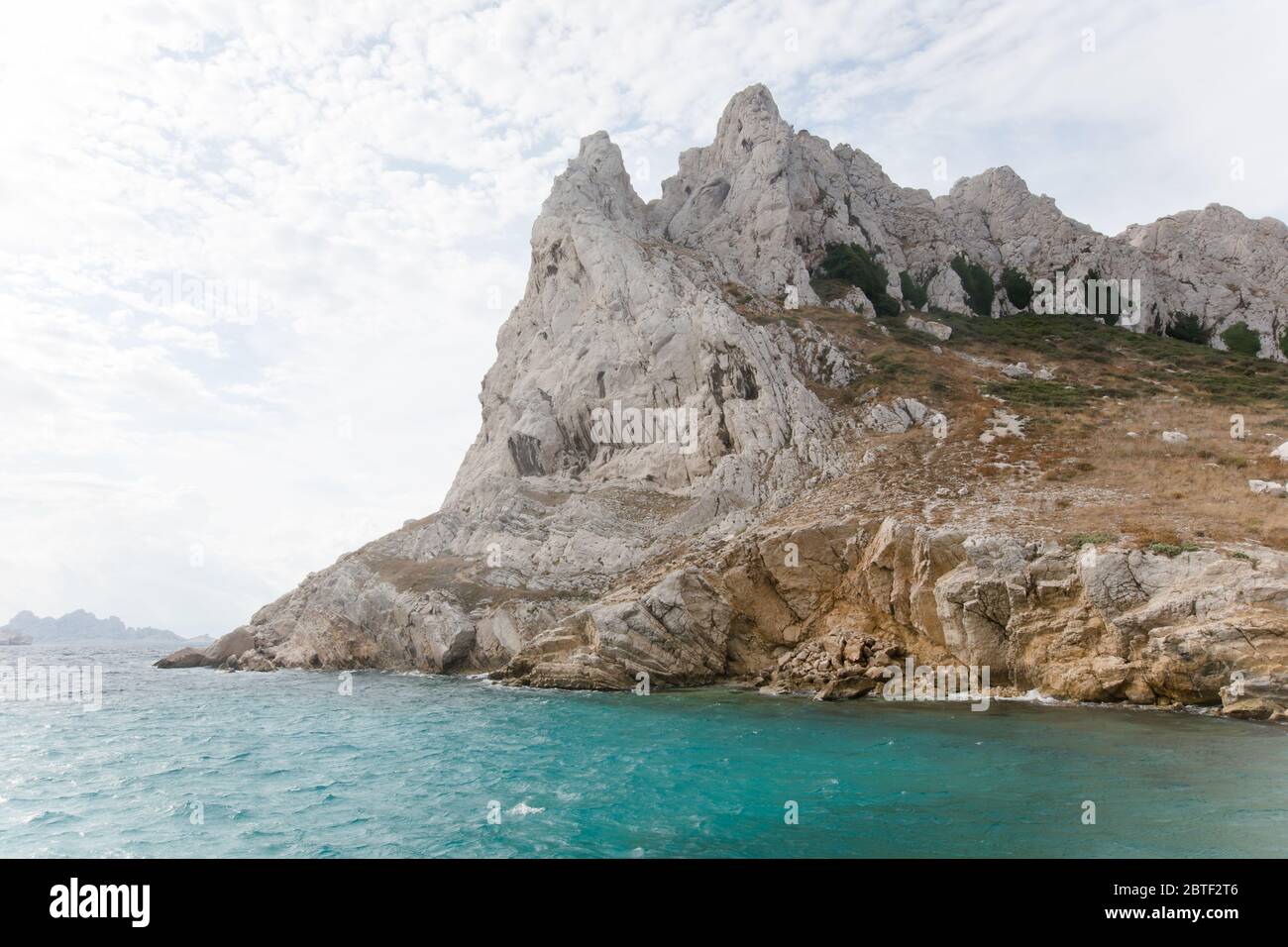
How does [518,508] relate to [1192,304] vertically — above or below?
below

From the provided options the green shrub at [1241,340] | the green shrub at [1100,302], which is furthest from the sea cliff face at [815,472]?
the green shrub at [1100,302]

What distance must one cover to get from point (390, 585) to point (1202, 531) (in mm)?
48411

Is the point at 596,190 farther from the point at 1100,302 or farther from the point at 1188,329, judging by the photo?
the point at 1188,329

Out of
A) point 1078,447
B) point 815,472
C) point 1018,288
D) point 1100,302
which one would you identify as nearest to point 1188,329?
point 1100,302

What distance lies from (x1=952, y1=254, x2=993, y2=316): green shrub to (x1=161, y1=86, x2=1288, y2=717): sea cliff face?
1.91 feet

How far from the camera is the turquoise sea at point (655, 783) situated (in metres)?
14.7

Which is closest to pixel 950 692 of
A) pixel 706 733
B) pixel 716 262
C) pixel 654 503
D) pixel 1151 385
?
pixel 706 733

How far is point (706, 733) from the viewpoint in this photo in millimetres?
26281

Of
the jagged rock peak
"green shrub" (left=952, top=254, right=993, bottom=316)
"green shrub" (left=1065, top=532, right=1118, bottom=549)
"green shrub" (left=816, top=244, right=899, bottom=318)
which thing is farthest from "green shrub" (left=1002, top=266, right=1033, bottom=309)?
"green shrub" (left=1065, top=532, right=1118, bottom=549)

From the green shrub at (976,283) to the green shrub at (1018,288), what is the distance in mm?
2483

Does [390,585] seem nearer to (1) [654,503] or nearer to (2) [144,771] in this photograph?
(1) [654,503]

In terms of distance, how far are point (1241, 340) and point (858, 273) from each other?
44549 mm

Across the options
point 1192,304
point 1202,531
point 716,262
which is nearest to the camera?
point 1202,531

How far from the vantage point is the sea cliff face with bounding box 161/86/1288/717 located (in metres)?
31.7
